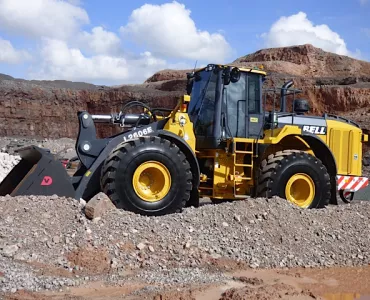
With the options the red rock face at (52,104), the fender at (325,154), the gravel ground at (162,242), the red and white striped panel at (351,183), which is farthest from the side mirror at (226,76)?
the red rock face at (52,104)

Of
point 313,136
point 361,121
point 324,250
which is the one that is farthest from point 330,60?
point 324,250

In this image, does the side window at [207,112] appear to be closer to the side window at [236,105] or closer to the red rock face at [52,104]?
the side window at [236,105]

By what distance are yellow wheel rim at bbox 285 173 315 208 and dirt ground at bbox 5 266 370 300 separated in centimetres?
249

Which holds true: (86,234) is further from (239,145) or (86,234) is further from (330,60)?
(330,60)

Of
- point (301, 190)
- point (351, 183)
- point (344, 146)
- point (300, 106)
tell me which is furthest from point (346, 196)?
point (300, 106)

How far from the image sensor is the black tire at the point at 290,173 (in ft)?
28.0

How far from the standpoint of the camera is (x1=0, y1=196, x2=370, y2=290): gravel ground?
19.5 feet

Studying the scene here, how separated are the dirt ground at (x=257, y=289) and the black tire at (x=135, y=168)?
6.27ft

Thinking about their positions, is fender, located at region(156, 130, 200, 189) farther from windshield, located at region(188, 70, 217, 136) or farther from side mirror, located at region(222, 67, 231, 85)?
side mirror, located at region(222, 67, 231, 85)

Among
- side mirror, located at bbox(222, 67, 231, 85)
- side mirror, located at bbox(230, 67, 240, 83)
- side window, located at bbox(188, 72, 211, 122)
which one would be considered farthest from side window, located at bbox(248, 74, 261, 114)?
side window, located at bbox(188, 72, 211, 122)

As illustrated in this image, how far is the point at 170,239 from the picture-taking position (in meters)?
6.49

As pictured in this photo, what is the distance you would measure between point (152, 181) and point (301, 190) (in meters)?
2.70

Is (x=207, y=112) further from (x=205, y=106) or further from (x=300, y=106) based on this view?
(x=300, y=106)

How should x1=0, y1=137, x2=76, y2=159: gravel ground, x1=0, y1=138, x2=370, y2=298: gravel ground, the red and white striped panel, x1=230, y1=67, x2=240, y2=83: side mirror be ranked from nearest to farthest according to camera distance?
x1=0, y1=138, x2=370, y2=298: gravel ground → x1=230, y1=67, x2=240, y2=83: side mirror → the red and white striped panel → x1=0, y1=137, x2=76, y2=159: gravel ground
